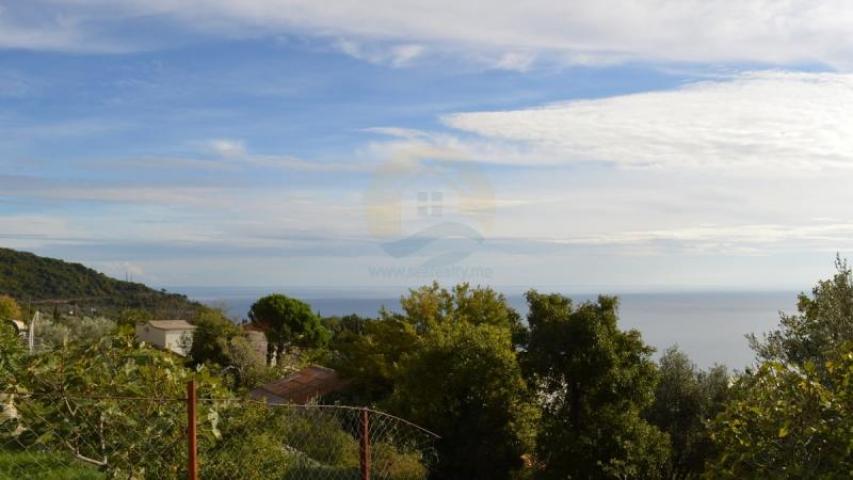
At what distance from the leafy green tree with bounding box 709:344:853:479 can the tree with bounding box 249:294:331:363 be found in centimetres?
2889

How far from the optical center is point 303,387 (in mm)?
21219

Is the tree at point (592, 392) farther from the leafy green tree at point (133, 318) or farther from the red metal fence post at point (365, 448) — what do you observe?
the leafy green tree at point (133, 318)

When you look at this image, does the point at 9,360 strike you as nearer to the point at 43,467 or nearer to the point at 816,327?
the point at 43,467

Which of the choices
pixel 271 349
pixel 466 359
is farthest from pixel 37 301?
pixel 466 359

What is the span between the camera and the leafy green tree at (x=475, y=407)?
1262 cm

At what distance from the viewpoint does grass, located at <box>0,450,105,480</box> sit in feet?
22.1

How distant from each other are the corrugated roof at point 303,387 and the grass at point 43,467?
12665mm

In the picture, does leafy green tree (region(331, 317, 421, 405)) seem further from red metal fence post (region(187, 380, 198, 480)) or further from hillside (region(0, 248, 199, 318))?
hillside (region(0, 248, 199, 318))

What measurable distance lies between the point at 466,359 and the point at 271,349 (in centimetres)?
2285

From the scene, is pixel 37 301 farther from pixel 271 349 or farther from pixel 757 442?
pixel 757 442

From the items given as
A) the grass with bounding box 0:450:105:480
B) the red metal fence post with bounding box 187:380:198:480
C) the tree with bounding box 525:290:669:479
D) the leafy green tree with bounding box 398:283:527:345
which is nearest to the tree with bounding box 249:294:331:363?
the leafy green tree with bounding box 398:283:527:345

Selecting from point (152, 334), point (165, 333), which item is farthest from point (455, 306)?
point (152, 334)

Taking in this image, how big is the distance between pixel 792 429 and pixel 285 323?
29.9 meters

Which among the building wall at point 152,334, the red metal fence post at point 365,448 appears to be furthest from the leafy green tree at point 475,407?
the building wall at point 152,334
